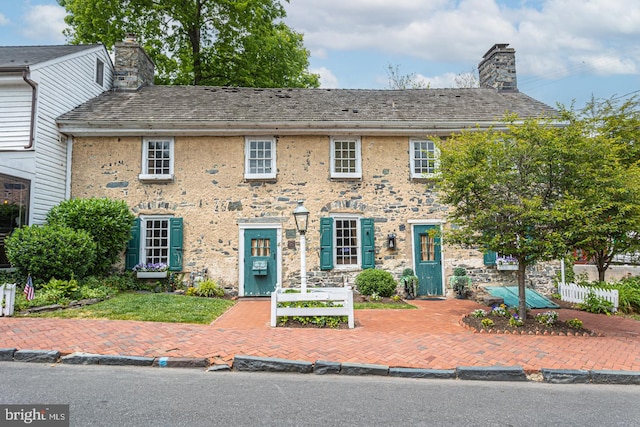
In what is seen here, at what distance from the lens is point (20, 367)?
4.92 m

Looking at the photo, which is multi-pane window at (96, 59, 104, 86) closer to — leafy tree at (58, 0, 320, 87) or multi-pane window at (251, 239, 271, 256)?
leafy tree at (58, 0, 320, 87)

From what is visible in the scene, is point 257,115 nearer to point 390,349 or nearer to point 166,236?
point 166,236

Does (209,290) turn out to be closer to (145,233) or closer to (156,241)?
(156,241)

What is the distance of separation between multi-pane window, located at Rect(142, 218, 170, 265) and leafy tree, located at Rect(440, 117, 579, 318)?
8.12 meters

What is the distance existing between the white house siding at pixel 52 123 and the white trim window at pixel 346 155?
7.92 m

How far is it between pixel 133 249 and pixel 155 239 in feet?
2.13

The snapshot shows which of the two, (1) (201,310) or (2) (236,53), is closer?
(1) (201,310)

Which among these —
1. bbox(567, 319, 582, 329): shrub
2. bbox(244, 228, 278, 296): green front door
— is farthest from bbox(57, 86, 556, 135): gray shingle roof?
bbox(567, 319, 582, 329): shrub

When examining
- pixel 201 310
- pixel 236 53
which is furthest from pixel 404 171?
pixel 236 53

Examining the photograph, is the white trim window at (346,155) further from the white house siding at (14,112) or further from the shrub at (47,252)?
the white house siding at (14,112)

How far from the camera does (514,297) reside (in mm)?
10172

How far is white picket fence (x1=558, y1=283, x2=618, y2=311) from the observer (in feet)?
30.4

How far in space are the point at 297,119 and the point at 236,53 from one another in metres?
10.6

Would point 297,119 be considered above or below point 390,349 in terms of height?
above
